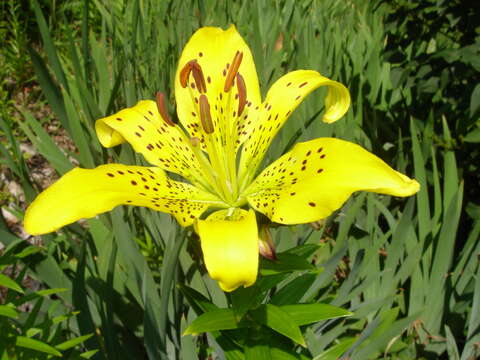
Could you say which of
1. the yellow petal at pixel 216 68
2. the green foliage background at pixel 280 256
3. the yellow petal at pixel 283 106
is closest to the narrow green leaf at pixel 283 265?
the green foliage background at pixel 280 256

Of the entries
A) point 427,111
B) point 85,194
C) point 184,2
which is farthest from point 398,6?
point 85,194

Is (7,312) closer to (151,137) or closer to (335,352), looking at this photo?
(151,137)

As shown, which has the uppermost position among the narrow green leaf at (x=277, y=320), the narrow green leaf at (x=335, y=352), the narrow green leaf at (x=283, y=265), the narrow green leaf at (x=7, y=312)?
the narrow green leaf at (x=283, y=265)

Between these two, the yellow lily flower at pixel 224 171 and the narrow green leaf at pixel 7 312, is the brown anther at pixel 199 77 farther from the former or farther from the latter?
the narrow green leaf at pixel 7 312

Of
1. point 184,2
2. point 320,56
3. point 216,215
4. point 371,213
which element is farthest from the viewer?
point 184,2

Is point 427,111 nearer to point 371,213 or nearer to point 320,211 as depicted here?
point 371,213

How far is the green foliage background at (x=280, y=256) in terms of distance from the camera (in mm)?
785

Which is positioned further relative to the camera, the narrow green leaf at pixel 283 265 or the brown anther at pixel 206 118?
the brown anther at pixel 206 118

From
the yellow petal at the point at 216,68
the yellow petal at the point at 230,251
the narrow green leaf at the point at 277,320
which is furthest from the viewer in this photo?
the yellow petal at the point at 216,68

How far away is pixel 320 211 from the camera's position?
1.94 feet

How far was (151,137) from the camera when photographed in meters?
0.85

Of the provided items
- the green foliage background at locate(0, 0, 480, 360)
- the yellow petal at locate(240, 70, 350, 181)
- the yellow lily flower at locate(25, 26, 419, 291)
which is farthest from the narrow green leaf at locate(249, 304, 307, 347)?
the yellow petal at locate(240, 70, 350, 181)

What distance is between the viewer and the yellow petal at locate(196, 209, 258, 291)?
20.7 inches

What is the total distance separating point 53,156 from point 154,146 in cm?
43
